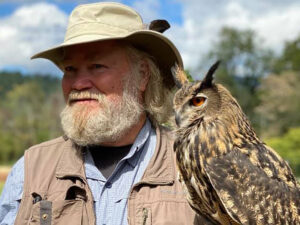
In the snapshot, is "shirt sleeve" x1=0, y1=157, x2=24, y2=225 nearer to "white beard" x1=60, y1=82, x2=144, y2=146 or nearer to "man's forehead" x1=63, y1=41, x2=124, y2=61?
"white beard" x1=60, y1=82, x2=144, y2=146

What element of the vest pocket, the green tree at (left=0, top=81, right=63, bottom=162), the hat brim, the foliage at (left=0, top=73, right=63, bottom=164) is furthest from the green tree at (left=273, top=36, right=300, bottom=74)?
the vest pocket

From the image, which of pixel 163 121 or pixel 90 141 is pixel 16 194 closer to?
pixel 90 141

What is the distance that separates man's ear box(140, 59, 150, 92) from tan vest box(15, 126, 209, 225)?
0.72m

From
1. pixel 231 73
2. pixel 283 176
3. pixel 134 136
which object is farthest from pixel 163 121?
pixel 231 73

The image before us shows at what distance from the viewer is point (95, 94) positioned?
337cm

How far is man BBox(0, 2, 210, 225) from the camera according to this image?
117 inches

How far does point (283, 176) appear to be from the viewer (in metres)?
2.81

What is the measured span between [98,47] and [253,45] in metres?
47.9

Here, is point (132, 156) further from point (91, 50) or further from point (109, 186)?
point (91, 50)

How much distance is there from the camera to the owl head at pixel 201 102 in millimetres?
2781

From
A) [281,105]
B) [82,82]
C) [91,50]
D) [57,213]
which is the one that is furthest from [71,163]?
[281,105]

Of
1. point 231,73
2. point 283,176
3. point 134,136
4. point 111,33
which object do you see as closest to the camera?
point 283,176

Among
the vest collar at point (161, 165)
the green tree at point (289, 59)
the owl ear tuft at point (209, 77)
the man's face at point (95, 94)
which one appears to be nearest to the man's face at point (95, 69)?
the man's face at point (95, 94)

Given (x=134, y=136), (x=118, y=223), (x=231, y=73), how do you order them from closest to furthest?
(x=118, y=223) < (x=134, y=136) < (x=231, y=73)
